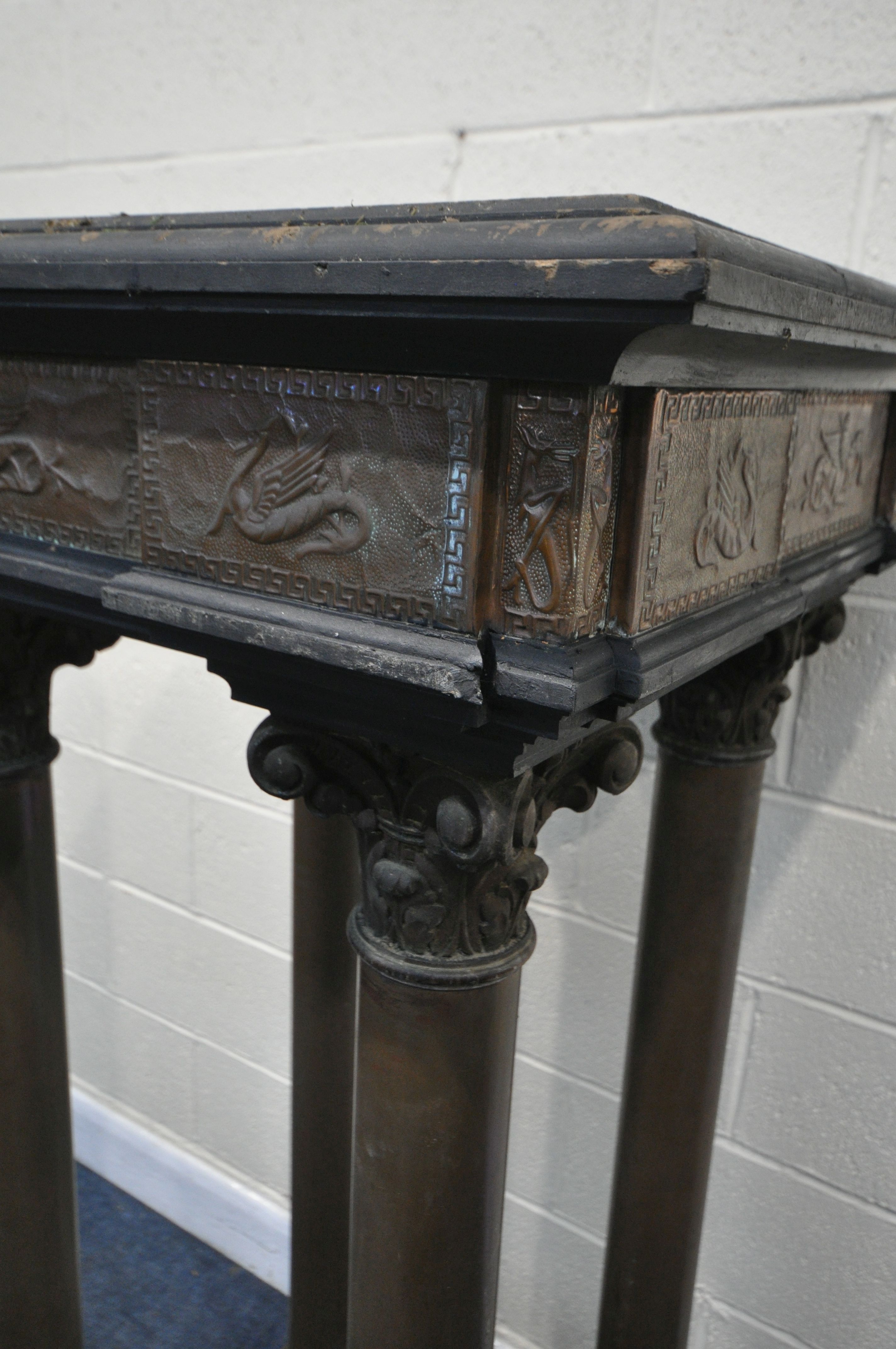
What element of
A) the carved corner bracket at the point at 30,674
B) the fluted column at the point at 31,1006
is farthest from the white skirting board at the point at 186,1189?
the carved corner bracket at the point at 30,674

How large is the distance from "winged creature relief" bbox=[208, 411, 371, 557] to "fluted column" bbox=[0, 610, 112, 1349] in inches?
15.0

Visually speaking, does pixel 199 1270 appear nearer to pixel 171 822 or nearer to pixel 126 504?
pixel 171 822

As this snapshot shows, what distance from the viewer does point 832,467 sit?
30.9 inches

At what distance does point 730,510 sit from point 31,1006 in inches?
29.1

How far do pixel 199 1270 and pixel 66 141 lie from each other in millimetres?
1745

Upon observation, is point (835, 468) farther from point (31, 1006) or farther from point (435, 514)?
point (31, 1006)

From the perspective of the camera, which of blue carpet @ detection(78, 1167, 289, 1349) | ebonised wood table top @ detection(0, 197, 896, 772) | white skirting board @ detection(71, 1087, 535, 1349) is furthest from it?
white skirting board @ detection(71, 1087, 535, 1349)

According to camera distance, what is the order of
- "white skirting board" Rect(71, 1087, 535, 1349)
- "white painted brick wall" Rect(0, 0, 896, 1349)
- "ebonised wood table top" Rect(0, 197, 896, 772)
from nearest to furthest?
"ebonised wood table top" Rect(0, 197, 896, 772) < "white painted brick wall" Rect(0, 0, 896, 1349) < "white skirting board" Rect(71, 1087, 535, 1349)

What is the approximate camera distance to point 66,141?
1525 millimetres

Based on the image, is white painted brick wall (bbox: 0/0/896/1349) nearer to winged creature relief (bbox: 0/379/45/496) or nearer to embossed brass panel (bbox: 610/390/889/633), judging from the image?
embossed brass panel (bbox: 610/390/889/633)

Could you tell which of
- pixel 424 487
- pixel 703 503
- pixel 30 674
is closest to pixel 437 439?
pixel 424 487

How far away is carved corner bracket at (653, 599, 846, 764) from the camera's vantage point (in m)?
0.90

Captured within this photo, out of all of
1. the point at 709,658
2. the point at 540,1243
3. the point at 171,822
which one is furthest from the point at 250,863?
the point at 709,658

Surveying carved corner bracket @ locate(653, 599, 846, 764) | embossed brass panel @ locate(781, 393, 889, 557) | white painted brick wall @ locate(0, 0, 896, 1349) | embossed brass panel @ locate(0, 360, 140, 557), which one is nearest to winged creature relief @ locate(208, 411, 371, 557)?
embossed brass panel @ locate(0, 360, 140, 557)
